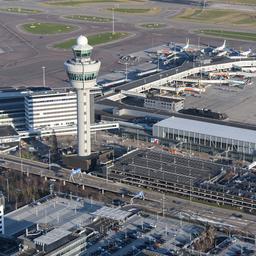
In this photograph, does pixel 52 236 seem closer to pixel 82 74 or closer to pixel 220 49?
pixel 82 74

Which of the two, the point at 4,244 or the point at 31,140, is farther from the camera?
the point at 31,140

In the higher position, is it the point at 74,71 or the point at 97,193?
the point at 74,71

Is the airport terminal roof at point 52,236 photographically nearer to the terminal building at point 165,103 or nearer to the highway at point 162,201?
the highway at point 162,201

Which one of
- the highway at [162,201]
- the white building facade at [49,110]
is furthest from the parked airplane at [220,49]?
the highway at [162,201]

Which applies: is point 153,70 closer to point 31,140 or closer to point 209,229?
point 31,140

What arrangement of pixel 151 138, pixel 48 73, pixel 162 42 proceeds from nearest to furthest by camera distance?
pixel 151 138 → pixel 48 73 → pixel 162 42

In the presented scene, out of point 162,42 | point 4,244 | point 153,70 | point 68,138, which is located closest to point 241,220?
point 4,244
